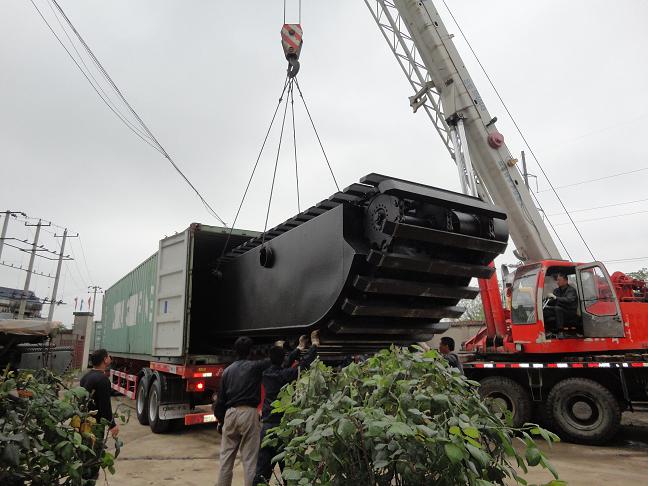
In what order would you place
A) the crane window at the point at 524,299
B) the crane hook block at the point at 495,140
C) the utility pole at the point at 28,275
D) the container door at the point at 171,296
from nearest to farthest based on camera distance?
1. the container door at the point at 171,296
2. the crane window at the point at 524,299
3. the crane hook block at the point at 495,140
4. the utility pole at the point at 28,275

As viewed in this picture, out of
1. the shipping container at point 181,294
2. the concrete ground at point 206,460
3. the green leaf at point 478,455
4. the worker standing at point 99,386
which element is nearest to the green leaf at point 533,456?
the green leaf at point 478,455

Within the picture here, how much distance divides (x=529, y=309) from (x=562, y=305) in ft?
1.74

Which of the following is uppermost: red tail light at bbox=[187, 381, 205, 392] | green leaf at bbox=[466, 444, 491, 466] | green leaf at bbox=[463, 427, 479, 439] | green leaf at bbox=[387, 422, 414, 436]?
red tail light at bbox=[187, 381, 205, 392]

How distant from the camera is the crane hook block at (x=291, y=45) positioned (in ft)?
20.9

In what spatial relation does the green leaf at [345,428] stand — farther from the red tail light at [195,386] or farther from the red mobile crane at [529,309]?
the red mobile crane at [529,309]

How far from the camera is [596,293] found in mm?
7109

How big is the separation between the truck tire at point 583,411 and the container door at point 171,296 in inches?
226

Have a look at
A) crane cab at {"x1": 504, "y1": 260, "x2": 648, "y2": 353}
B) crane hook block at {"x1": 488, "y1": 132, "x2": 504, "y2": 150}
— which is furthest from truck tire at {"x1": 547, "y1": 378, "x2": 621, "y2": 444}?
crane hook block at {"x1": 488, "y1": 132, "x2": 504, "y2": 150}

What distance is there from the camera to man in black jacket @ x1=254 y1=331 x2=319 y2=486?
3.89 metres

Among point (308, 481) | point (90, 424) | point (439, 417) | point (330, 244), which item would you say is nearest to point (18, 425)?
point (90, 424)

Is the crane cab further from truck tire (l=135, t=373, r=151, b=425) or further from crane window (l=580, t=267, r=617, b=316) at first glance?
truck tire (l=135, t=373, r=151, b=425)

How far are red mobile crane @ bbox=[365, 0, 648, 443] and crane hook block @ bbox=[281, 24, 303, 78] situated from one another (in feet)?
10.9

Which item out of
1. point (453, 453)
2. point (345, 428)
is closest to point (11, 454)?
point (345, 428)

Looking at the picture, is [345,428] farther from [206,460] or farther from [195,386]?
[195,386]
